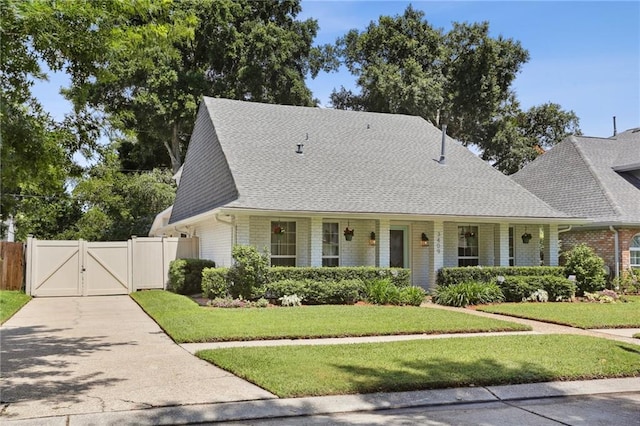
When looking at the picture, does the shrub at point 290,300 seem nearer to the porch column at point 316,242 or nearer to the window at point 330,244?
the porch column at point 316,242

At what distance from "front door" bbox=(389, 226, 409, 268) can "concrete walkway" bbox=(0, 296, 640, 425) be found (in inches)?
343

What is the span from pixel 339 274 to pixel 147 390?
32.7 feet

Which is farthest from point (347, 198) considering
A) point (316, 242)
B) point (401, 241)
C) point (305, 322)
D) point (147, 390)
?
point (147, 390)

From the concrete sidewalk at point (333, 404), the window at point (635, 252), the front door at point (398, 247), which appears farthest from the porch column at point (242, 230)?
the window at point (635, 252)

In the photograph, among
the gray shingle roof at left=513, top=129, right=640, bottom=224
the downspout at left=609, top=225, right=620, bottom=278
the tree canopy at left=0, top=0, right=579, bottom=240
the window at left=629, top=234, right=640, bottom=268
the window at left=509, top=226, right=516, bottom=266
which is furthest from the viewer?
the tree canopy at left=0, top=0, right=579, bottom=240

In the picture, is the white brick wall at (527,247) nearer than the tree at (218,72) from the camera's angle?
Yes

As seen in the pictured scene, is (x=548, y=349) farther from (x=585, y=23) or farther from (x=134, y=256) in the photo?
(x=134, y=256)

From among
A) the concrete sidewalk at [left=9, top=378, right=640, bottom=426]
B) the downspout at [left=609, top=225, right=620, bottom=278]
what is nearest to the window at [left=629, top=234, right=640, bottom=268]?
the downspout at [left=609, top=225, right=620, bottom=278]

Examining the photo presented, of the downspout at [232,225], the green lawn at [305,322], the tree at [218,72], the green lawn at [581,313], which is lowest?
the green lawn at [581,313]

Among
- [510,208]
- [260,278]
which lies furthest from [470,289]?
[260,278]

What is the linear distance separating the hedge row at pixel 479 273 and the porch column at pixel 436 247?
20.5 inches

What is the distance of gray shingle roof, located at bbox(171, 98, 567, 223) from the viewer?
17.2 m

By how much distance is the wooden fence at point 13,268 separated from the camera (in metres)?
18.8

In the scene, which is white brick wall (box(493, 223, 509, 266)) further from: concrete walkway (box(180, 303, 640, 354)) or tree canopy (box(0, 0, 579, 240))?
tree canopy (box(0, 0, 579, 240))
